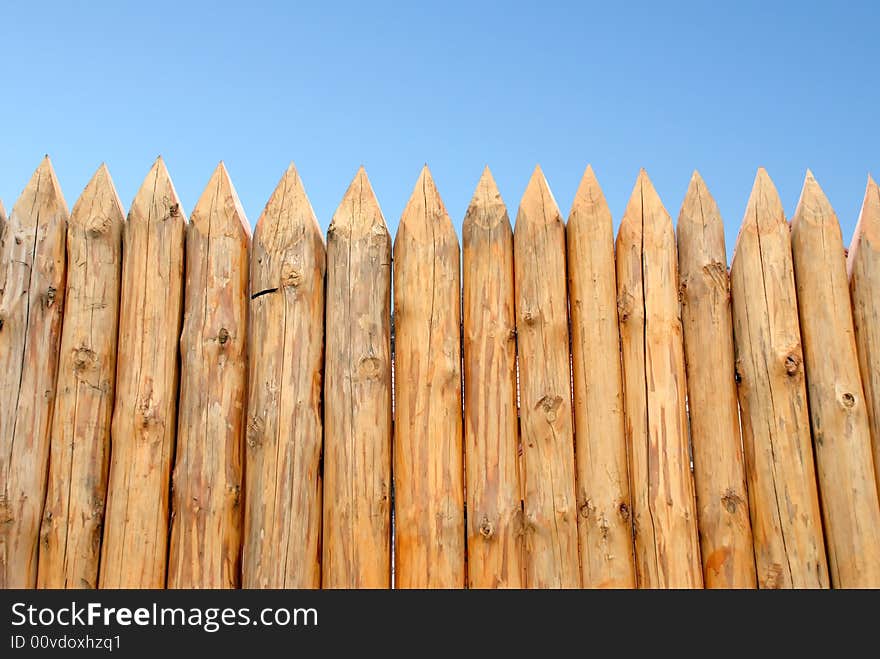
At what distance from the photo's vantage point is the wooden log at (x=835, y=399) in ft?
10.1

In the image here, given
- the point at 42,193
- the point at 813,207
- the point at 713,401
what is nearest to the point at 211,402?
the point at 42,193

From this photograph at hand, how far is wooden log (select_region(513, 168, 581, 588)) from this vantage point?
3.07 m

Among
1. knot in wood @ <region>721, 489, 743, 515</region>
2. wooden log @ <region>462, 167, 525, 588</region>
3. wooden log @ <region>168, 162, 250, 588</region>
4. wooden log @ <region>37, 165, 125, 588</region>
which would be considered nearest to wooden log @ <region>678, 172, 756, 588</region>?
knot in wood @ <region>721, 489, 743, 515</region>

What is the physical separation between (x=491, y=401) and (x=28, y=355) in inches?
84.0

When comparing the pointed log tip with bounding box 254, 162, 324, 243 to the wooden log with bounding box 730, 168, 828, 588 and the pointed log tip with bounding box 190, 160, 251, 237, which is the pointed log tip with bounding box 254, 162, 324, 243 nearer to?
the pointed log tip with bounding box 190, 160, 251, 237

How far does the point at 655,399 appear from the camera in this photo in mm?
3211

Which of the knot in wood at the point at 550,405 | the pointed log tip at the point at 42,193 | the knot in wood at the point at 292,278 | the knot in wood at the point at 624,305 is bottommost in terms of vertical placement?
the knot in wood at the point at 550,405

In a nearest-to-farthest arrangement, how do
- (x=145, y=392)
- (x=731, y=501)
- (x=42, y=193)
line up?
(x=731, y=501) < (x=145, y=392) < (x=42, y=193)

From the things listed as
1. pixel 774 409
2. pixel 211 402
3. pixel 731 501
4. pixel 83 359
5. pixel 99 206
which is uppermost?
pixel 99 206

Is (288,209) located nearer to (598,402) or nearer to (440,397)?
(440,397)

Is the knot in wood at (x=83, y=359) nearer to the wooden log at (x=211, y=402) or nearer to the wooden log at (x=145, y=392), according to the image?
the wooden log at (x=145, y=392)

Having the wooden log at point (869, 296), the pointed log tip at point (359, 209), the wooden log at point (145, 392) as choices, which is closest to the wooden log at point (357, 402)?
the pointed log tip at point (359, 209)
